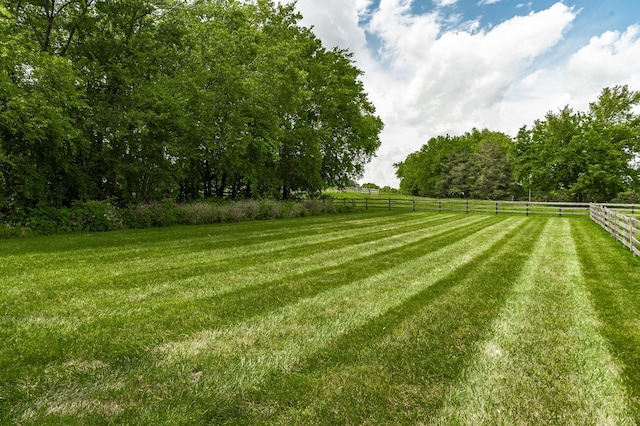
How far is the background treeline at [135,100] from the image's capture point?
10055 millimetres

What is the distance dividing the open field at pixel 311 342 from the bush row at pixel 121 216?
147 inches

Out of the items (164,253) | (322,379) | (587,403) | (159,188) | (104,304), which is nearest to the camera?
(587,403)

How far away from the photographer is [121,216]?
12250 millimetres

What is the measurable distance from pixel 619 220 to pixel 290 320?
1258 cm

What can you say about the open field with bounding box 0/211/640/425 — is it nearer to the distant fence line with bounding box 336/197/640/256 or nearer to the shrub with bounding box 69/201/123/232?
the shrub with bounding box 69/201/123/232

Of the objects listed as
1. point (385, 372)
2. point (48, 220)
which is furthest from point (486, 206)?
point (385, 372)

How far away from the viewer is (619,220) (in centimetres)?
1113

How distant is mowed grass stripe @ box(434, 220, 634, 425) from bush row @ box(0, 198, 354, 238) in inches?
465

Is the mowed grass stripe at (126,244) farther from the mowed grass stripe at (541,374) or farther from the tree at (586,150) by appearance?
the tree at (586,150)

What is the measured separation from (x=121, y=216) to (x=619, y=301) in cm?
1382

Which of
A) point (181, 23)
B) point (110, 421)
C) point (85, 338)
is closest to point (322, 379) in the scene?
point (110, 421)

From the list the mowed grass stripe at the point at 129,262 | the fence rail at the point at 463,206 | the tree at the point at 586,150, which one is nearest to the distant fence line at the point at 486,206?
the fence rail at the point at 463,206

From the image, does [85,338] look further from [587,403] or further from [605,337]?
[605,337]

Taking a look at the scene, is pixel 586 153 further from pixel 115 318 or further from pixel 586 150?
pixel 115 318
